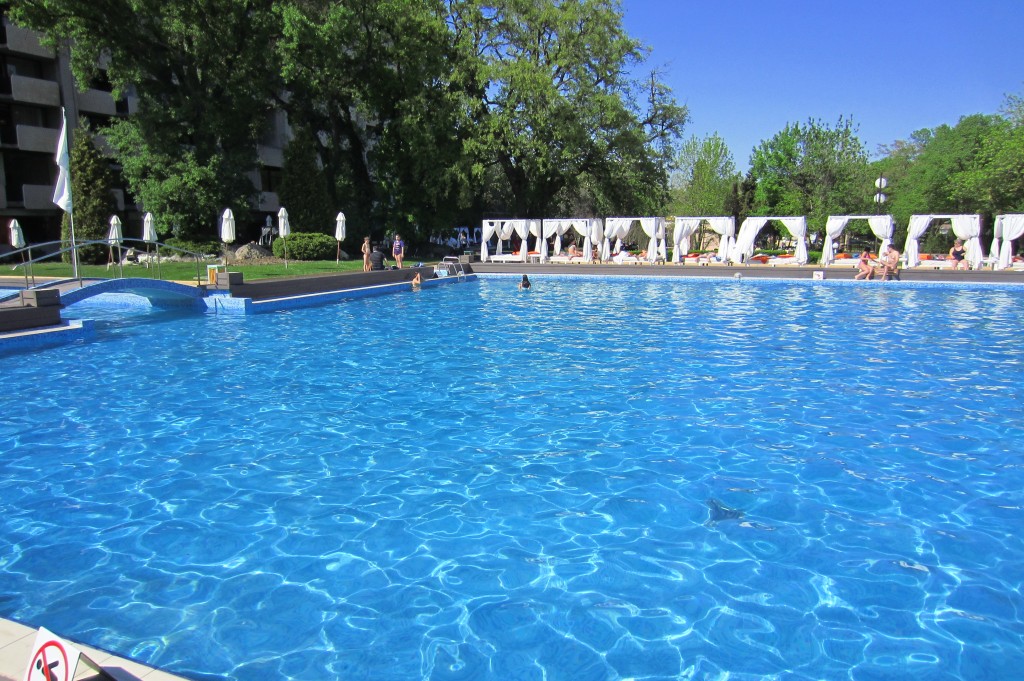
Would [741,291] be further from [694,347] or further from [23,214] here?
[23,214]

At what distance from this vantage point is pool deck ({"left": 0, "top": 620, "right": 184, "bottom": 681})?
2947mm

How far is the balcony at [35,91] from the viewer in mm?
29500

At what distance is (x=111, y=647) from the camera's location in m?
3.89

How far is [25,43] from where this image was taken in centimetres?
3000

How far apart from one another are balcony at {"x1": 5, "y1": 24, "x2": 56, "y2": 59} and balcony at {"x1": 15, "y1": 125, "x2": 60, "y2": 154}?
3.39 meters

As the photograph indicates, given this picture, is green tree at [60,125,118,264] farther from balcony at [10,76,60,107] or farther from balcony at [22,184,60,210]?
balcony at [10,76,60,107]

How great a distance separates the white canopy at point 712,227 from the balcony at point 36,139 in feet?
99.1

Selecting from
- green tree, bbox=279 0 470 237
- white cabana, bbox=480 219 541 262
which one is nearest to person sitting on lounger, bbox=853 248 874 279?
white cabana, bbox=480 219 541 262

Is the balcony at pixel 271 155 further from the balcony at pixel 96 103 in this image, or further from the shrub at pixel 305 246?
the shrub at pixel 305 246

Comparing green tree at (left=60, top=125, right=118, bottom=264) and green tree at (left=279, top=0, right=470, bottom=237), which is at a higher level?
green tree at (left=279, top=0, right=470, bottom=237)

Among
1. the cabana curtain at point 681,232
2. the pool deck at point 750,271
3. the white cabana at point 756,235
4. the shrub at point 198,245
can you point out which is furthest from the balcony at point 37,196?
the white cabana at point 756,235

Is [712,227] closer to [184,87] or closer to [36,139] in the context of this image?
[184,87]

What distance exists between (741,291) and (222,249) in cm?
2237

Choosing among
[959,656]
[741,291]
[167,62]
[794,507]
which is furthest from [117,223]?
[959,656]
